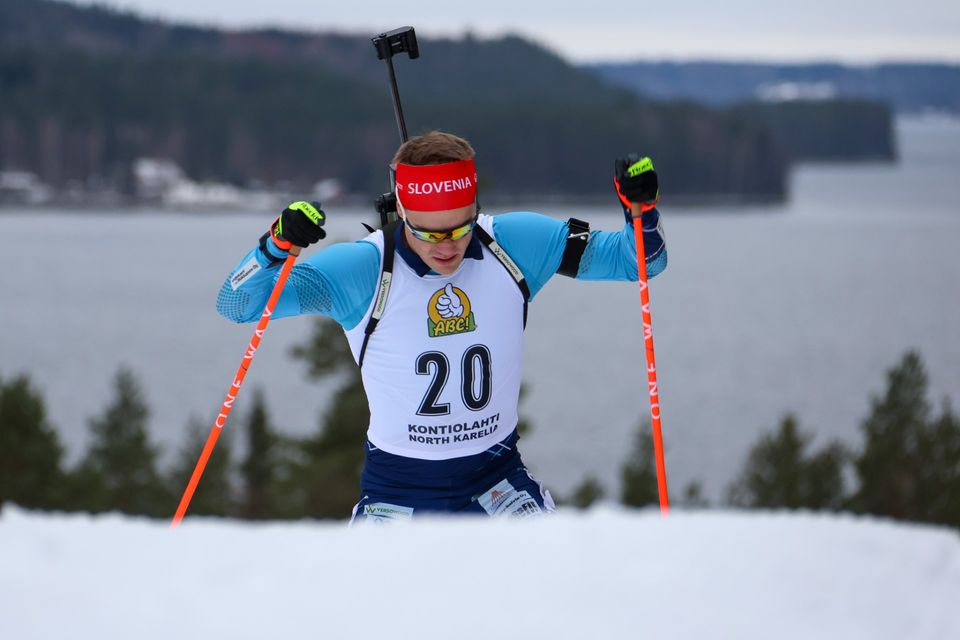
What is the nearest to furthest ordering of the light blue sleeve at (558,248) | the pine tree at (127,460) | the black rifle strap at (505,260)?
the black rifle strap at (505,260), the light blue sleeve at (558,248), the pine tree at (127,460)

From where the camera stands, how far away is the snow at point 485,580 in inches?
45.5

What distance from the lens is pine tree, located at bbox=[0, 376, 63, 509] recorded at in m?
29.0

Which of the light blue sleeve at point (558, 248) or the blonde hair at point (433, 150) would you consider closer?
the blonde hair at point (433, 150)

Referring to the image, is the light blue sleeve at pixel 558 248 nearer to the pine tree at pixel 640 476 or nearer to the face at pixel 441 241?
the face at pixel 441 241

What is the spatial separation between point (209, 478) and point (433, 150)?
30.9 meters

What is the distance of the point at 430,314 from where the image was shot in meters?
4.79

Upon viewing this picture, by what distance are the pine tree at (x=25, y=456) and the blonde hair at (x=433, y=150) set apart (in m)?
26.5

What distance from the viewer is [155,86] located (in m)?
173

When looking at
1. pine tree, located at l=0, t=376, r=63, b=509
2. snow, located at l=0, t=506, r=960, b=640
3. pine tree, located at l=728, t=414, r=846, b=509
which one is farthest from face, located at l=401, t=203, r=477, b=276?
pine tree, located at l=728, t=414, r=846, b=509

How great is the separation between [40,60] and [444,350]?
186297 millimetres

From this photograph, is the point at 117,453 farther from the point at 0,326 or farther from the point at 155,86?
the point at 155,86

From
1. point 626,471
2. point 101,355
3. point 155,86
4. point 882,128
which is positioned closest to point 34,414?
point 626,471

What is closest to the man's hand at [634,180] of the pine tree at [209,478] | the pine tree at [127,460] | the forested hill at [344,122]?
the pine tree at [209,478]

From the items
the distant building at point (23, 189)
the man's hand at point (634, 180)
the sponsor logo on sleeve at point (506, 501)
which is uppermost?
the man's hand at point (634, 180)
